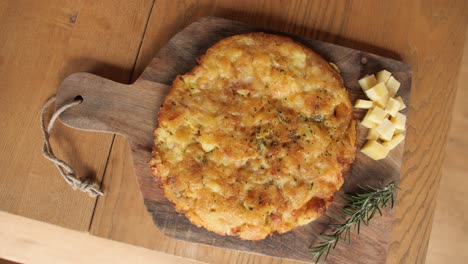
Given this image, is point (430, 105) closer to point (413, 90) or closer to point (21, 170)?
point (413, 90)

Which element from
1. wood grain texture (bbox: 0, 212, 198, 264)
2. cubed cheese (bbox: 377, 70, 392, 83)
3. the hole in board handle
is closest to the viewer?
the hole in board handle

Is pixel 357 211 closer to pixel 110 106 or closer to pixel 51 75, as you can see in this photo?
pixel 110 106

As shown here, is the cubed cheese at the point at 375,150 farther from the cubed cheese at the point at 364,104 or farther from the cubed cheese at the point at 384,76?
the cubed cheese at the point at 384,76

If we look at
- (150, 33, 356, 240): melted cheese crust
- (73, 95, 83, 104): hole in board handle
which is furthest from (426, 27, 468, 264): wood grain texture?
(73, 95, 83, 104): hole in board handle

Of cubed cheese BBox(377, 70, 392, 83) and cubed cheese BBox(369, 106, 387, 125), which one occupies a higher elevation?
cubed cheese BBox(377, 70, 392, 83)

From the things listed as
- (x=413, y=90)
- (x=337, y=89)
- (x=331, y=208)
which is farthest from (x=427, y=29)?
(x=331, y=208)

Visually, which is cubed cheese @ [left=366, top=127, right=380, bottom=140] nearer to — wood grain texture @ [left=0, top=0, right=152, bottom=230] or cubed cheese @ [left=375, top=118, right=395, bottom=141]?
cubed cheese @ [left=375, top=118, right=395, bottom=141]
